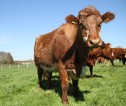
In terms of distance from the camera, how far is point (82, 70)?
8.49m

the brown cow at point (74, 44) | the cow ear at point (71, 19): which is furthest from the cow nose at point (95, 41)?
the cow ear at point (71, 19)

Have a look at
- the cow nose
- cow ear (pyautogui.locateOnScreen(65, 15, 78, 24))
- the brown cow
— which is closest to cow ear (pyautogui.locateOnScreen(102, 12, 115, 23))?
the brown cow

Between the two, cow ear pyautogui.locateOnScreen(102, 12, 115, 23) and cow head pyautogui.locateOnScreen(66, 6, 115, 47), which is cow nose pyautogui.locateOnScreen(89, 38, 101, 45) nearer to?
cow head pyautogui.locateOnScreen(66, 6, 115, 47)

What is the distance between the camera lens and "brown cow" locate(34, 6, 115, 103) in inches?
289

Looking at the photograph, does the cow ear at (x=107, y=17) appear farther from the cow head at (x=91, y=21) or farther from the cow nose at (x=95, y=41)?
the cow nose at (x=95, y=41)

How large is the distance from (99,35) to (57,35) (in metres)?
2.60

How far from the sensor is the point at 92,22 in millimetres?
7379

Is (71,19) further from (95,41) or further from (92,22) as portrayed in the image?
(95,41)

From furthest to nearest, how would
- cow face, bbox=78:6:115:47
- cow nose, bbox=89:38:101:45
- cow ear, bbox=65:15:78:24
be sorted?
cow ear, bbox=65:15:78:24 → cow face, bbox=78:6:115:47 → cow nose, bbox=89:38:101:45

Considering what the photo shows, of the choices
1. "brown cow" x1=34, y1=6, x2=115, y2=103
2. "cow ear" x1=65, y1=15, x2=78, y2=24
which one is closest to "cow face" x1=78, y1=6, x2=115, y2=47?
"brown cow" x1=34, y1=6, x2=115, y2=103

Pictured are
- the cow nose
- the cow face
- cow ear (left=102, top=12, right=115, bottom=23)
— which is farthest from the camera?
cow ear (left=102, top=12, right=115, bottom=23)

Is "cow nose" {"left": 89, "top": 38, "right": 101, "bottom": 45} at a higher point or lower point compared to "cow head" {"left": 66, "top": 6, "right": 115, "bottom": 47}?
lower

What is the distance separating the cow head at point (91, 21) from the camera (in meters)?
7.01

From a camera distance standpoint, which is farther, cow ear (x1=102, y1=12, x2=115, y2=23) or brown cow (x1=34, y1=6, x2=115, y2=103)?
cow ear (x1=102, y1=12, x2=115, y2=23)
